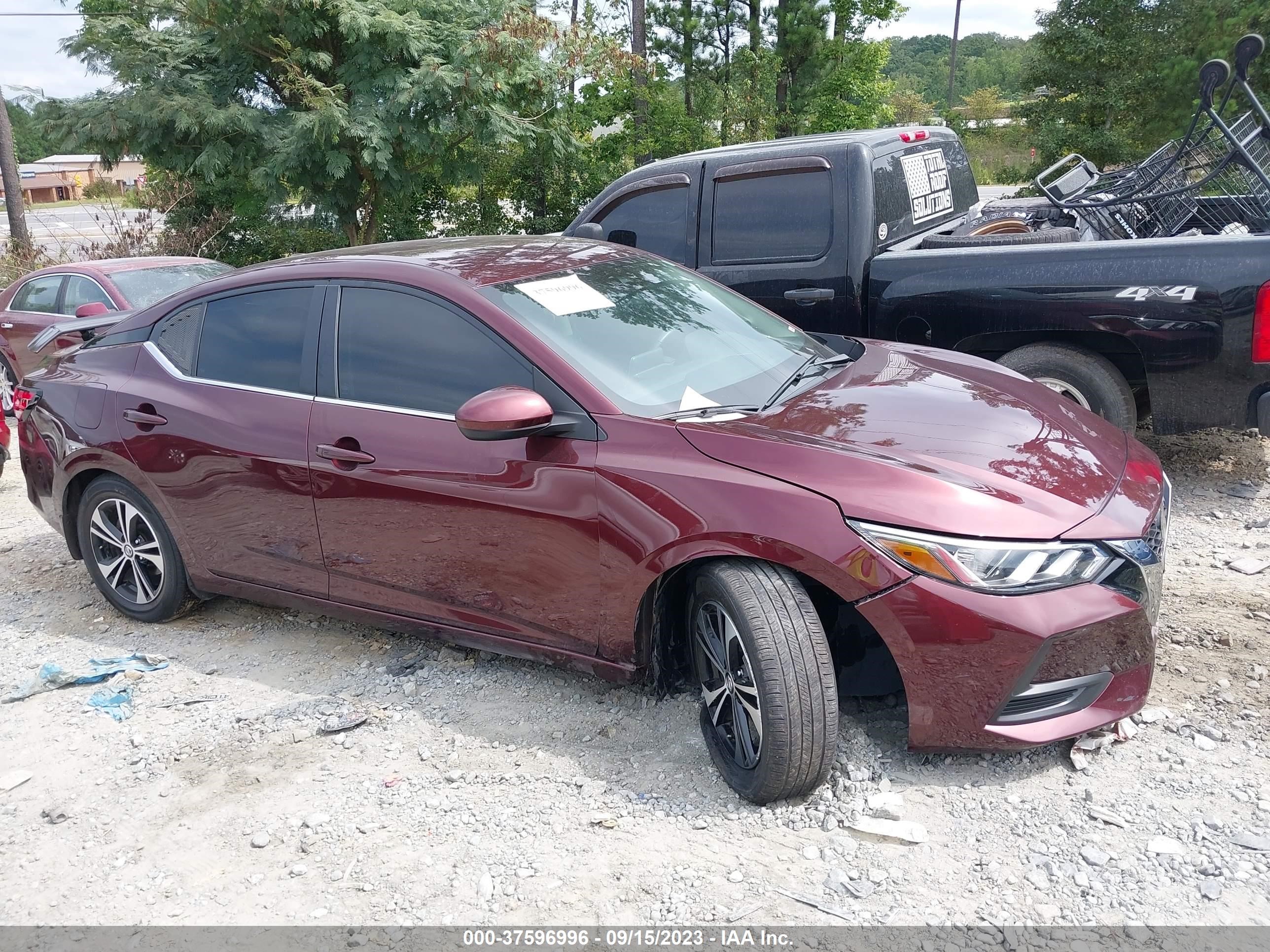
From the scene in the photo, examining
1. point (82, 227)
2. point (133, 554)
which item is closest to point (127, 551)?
point (133, 554)

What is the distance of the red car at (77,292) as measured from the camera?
9.25m

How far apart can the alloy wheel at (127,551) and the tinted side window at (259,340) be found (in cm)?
82

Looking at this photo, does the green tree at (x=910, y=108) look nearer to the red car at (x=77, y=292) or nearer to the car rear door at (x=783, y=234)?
the red car at (x=77, y=292)

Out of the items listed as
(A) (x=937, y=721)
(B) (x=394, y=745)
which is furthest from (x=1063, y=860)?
(B) (x=394, y=745)

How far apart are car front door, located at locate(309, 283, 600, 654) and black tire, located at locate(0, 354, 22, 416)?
23.4ft

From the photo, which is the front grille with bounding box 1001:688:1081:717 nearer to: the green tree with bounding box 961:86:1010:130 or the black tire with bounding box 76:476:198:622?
the black tire with bounding box 76:476:198:622

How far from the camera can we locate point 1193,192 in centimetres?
662

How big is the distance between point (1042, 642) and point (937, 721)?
1.24ft

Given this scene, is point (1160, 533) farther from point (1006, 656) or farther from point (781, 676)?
point (781, 676)

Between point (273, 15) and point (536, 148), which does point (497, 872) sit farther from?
point (536, 148)

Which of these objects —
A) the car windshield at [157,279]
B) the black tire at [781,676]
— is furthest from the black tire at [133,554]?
the car windshield at [157,279]

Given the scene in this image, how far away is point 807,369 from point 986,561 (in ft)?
4.41

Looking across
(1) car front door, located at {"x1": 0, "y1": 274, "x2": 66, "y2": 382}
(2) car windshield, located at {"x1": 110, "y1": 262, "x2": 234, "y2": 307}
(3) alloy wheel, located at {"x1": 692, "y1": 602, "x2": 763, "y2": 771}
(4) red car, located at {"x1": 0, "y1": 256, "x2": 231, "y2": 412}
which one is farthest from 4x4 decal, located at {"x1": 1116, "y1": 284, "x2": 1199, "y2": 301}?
(1) car front door, located at {"x1": 0, "y1": 274, "x2": 66, "y2": 382}

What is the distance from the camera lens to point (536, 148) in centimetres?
1672
